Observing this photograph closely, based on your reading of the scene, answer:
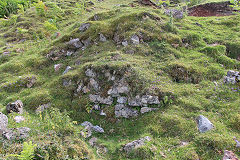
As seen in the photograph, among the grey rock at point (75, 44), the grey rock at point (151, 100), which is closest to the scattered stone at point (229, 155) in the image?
the grey rock at point (151, 100)

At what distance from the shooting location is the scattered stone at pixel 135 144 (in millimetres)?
6620

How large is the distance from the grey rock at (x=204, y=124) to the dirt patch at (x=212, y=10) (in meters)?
17.2

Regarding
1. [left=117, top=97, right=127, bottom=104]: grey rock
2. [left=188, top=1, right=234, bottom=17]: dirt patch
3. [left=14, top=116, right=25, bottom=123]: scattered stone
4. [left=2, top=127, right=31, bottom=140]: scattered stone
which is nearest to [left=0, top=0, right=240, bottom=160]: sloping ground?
[left=117, top=97, right=127, bottom=104]: grey rock

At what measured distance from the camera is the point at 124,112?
832 cm

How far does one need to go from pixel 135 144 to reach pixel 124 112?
1948 mm

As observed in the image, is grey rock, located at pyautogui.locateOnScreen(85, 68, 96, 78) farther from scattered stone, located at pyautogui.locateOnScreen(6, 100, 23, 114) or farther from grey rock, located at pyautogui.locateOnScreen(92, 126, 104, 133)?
scattered stone, located at pyautogui.locateOnScreen(6, 100, 23, 114)

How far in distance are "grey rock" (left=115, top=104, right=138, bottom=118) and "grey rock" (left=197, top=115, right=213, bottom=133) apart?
2872mm

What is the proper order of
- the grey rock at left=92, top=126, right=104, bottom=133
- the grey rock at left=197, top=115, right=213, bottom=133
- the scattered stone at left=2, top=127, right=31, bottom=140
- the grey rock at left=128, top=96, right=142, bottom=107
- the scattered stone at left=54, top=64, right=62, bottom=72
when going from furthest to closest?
the scattered stone at left=54, top=64, right=62, bottom=72 < the grey rock at left=128, top=96, right=142, bottom=107 < the grey rock at left=92, top=126, right=104, bottom=133 < the grey rock at left=197, top=115, right=213, bottom=133 < the scattered stone at left=2, top=127, right=31, bottom=140

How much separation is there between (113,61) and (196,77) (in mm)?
Result: 5066

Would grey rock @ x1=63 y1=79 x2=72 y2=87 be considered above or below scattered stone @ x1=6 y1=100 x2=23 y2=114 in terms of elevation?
above

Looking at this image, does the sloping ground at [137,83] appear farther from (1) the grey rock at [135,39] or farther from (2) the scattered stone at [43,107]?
(2) the scattered stone at [43,107]

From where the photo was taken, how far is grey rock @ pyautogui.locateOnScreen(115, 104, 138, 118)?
8.22 metres

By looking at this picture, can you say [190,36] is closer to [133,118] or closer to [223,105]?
[223,105]

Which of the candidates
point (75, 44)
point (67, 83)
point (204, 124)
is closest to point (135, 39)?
point (75, 44)
